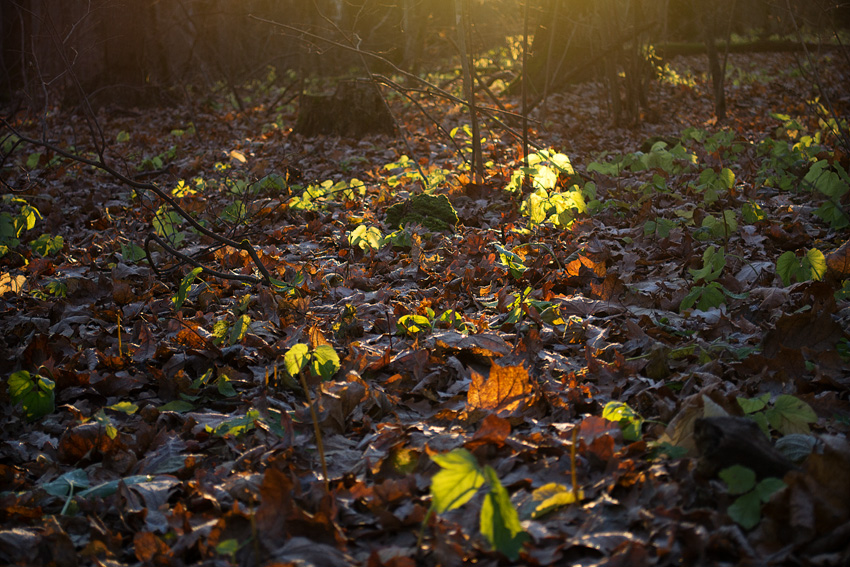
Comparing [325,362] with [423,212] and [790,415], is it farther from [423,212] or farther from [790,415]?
[423,212]

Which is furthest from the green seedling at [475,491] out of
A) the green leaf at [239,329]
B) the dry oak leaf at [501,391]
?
the green leaf at [239,329]

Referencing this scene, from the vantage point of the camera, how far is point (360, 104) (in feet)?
26.1

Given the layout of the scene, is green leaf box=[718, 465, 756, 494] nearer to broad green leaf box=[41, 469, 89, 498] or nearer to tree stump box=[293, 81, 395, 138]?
broad green leaf box=[41, 469, 89, 498]

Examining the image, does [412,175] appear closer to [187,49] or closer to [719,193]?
[719,193]

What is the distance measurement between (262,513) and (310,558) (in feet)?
0.63

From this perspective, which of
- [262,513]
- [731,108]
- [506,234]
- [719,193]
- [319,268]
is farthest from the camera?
[731,108]

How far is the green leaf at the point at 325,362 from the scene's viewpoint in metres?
1.97

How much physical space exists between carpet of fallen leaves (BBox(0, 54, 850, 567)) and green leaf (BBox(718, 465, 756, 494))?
5 cm

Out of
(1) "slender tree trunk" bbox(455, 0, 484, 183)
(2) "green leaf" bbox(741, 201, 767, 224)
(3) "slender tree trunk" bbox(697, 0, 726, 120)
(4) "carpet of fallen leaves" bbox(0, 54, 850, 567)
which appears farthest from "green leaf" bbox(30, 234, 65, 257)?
(3) "slender tree trunk" bbox(697, 0, 726, 120)

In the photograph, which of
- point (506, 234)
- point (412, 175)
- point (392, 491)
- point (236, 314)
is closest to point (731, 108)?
point (412, 175)

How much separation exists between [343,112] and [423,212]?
4143 mm

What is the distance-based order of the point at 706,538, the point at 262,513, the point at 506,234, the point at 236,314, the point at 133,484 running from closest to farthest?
the point at 706,538 → the point at 262,513 → the point at 133,484 → the point at 236,314 → the point at 506,234

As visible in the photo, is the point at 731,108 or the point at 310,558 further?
the point at 731,108

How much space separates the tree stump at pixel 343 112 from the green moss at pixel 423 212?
3844mm
